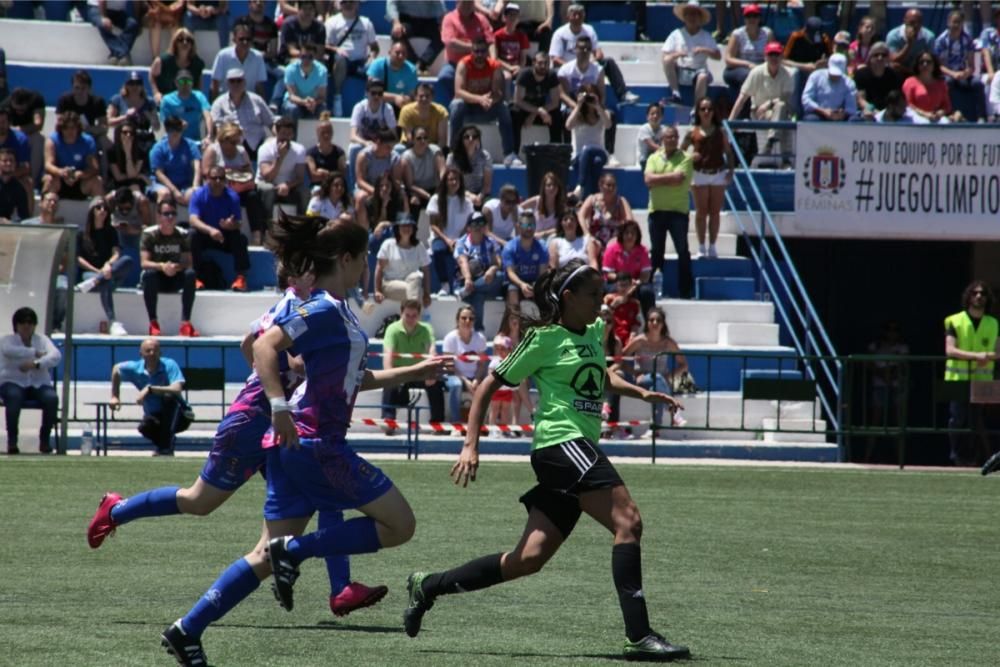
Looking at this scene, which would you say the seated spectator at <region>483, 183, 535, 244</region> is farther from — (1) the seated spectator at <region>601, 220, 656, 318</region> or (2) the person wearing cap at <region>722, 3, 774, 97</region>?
(2) the person wearing cap at <region>722, 3, 774, 97</region>

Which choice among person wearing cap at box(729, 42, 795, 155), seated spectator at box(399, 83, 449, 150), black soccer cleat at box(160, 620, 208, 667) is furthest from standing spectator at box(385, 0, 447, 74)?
black soccer cleat at box(160, 620, 208, 667)

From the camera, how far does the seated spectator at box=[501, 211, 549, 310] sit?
2028 cm

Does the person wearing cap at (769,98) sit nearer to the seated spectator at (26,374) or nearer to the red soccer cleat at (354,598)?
the seated spectator at (26,374)

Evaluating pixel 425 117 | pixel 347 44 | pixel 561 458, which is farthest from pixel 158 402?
pixel 561 458

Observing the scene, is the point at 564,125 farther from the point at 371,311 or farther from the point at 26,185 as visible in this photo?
the point at 26,185

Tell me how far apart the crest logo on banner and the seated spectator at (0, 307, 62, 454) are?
386 inches

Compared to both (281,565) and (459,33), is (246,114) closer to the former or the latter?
(459,33)

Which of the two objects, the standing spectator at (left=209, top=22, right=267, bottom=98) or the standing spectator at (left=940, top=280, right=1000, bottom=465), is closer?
the standing spectator at (left=940, top=280, right=1000, bottom=465)

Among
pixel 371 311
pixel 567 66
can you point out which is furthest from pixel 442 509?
pixel 567 66

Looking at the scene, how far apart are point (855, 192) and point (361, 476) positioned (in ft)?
52.5

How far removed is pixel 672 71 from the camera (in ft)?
80.3

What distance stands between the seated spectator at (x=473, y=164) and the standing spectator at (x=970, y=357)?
624 centimetres

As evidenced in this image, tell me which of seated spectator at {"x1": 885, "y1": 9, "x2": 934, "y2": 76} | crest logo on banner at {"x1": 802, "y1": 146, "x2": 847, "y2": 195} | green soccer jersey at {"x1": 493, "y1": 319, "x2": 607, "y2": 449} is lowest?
crest logo on banner at {"x1": 802, "y1": 146, "x2": 847, "y2": 195}

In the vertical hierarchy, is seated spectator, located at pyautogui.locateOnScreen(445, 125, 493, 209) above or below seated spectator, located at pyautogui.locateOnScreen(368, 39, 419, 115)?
below
